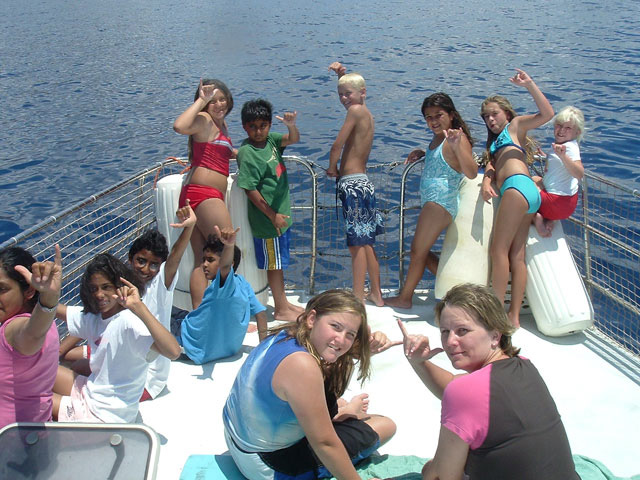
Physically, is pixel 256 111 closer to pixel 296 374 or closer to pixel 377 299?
pixel 377 299

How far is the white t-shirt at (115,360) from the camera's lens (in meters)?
3.22

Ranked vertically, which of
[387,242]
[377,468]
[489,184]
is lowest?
[387,242]

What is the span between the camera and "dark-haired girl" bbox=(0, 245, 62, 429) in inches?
105

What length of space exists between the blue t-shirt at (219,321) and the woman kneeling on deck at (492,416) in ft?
6.47

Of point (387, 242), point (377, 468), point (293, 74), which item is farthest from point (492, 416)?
point (293, 74)

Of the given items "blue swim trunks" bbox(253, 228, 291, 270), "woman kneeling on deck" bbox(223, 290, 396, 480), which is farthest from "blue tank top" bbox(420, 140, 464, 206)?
"woman kneeling on deck" bbox(223, 290, 396, 480)

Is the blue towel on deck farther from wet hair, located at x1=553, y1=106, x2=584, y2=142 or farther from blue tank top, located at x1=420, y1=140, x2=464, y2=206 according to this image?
wet hair, located at x1=553, y1=106, x2=584, y2=142

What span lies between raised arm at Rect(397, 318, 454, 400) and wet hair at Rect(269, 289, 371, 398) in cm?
20

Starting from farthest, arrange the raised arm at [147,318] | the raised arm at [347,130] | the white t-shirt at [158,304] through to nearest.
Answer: the raised arm at [347,130] → the white t-shirt at [158,304] → the raised arm at [147,318]

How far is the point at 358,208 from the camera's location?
16.1ft

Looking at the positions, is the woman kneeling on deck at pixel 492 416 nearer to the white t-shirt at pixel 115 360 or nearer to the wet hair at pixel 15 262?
the white t-shirt at pixel 115 360

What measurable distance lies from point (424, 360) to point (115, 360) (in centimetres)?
156

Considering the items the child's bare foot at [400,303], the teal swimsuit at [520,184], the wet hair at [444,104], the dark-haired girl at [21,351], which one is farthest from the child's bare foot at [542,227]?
the dark-haired girl at [21,351]

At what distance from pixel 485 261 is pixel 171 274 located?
7.60 ft
